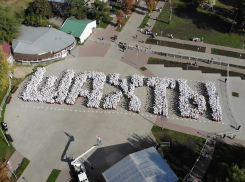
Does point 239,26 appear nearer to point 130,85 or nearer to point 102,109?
point 130,85

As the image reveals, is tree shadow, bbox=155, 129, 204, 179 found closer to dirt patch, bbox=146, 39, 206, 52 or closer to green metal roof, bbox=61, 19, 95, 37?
dirt patch, bbox=146, 39, 206, 52

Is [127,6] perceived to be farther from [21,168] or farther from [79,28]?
[21,168]

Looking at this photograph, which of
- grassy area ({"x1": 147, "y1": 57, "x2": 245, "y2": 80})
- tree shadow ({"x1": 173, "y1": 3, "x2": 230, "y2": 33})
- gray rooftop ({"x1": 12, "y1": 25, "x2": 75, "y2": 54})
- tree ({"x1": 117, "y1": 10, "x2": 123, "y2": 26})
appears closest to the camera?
grassy area ({"x1": 147, "y1": 57, "x2": 245, "y2": 80})

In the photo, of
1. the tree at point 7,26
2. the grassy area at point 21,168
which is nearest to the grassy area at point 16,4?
the tree at point 7,26

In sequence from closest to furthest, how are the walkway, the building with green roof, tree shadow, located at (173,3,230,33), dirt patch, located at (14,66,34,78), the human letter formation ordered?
1. the walkway
2. the human letter formation
3. dirt patch, located at (14,66,34,78)
4. the building with green roof
5. tree shadow, located at (173,3,230,33)

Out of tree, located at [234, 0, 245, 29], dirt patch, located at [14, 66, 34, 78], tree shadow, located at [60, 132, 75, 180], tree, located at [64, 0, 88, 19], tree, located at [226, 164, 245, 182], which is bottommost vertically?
tree shadow, located at [60, 132, 75, 180]

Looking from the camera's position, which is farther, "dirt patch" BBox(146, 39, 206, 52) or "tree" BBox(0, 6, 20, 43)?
"dirt patch" BBox(146, 39, 206, 52)

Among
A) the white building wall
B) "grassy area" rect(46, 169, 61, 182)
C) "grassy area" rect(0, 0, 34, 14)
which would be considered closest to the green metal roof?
the white building wall

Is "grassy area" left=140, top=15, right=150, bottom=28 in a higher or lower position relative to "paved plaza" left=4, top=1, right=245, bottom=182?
higher

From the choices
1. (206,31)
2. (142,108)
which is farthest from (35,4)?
(206,31)
